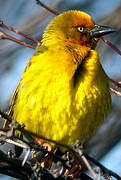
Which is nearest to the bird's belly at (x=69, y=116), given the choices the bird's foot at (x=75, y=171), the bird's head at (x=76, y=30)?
the bird's foot at (x=75, y=171)


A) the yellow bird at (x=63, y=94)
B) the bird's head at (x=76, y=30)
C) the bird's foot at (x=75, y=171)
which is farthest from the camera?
the bird's head at (x=76, y=30)

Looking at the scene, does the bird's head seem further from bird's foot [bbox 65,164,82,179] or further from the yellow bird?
bird's foot [bbox 65,164,82,179]

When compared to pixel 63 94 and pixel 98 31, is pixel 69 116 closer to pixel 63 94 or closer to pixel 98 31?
pixel 63 94

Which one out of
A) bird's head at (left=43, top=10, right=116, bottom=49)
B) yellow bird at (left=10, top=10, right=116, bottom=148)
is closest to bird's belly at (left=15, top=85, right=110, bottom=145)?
yellow bird at (left=10, top=10, right=116, bottom=148)

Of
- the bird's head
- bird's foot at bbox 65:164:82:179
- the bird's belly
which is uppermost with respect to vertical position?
the bird's head

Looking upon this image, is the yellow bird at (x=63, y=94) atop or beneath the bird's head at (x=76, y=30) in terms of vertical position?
beneath

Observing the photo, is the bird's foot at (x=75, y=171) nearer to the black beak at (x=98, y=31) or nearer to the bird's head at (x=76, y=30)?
the bird's head at (x=76, y=30)

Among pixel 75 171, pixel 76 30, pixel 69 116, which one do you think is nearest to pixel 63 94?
pixel 69 116

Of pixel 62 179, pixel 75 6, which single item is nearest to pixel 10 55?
pixel 75 6
